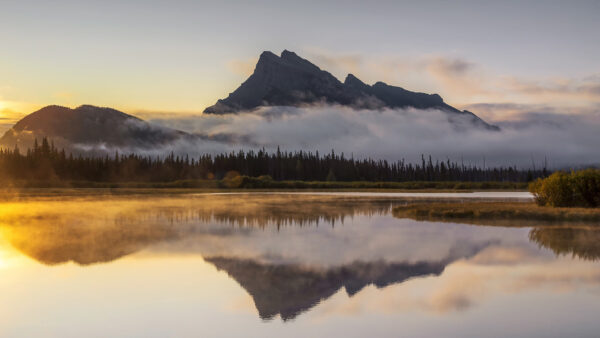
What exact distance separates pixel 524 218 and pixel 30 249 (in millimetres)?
33415

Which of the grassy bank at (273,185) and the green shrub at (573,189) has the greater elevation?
the green shrub at (573,189)

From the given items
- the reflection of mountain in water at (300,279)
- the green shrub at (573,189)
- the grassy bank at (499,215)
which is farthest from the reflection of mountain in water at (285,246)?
the green shrub at (573,189)

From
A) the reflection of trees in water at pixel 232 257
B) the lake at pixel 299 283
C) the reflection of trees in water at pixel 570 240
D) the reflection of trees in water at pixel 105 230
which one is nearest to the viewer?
the lake at pixel 299 283

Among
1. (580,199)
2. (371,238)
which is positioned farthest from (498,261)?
(580,199)

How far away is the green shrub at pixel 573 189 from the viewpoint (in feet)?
144

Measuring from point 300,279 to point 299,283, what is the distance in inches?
22.2

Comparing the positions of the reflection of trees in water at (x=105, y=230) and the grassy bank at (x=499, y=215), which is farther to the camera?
the grassy bank at (x=499, y=215)

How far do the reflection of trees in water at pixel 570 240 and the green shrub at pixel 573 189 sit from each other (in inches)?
532

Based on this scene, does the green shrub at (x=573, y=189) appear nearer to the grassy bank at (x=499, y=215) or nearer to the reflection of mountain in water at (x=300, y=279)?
the grassy bank at (x=499, y=215)

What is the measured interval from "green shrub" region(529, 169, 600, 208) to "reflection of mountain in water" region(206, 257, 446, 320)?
97.3ft

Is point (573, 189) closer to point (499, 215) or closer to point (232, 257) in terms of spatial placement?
point (499, 215)

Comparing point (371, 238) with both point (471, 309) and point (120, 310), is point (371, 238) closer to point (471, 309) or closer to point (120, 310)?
point (471, 309)

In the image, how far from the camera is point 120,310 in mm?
14023

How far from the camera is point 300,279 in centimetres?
1764
